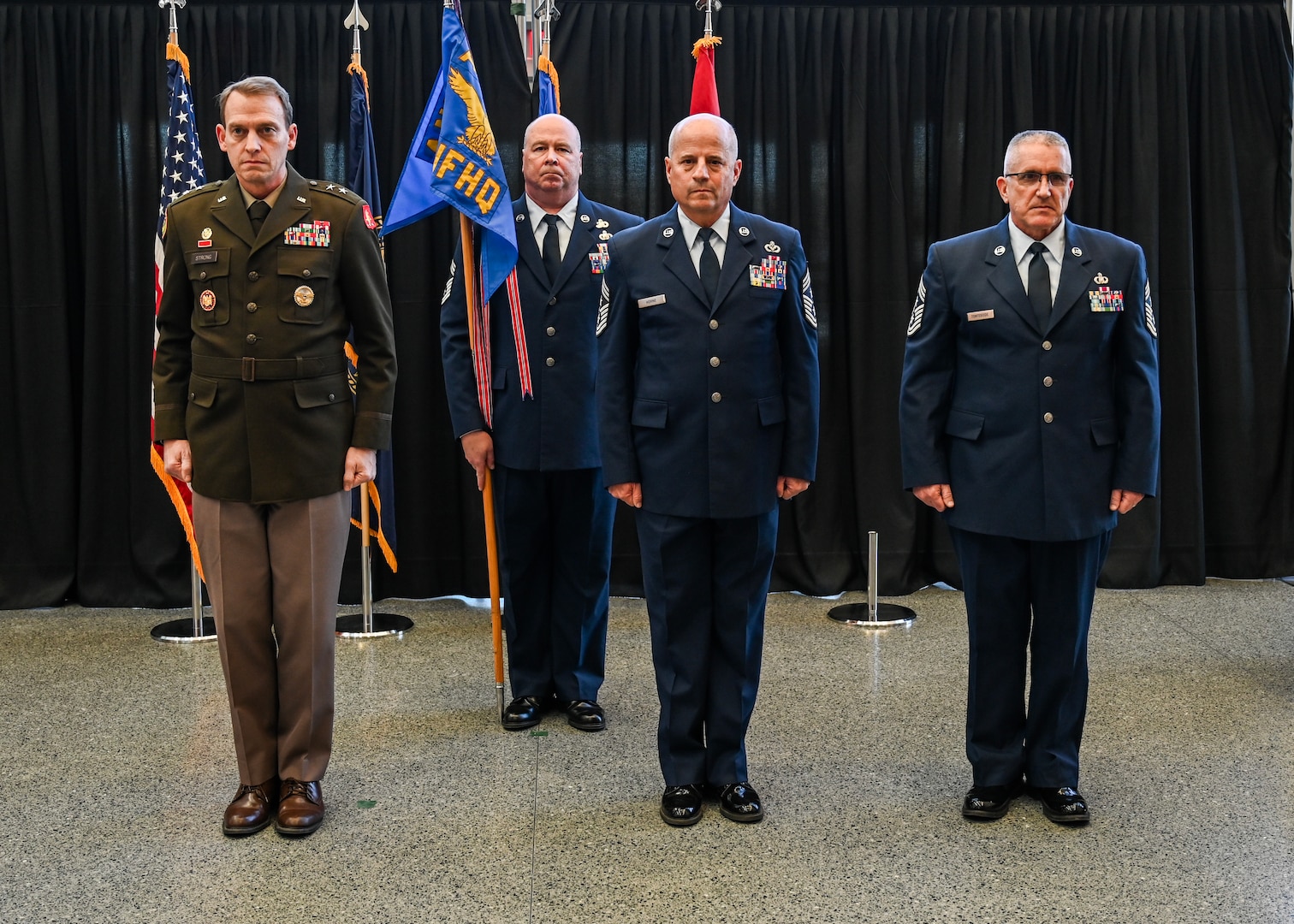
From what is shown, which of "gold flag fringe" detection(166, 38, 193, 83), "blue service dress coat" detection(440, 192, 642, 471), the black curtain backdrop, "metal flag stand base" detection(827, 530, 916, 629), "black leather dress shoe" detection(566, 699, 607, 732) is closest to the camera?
"blue service dress coat" detection(440, 192, 642, 471)

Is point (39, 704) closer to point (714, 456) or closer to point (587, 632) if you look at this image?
point (587, 632)

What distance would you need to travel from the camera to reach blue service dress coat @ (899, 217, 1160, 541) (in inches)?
106

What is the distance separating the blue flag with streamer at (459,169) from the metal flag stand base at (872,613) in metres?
2.16

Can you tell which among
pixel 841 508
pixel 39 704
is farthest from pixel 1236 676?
pixel 39 704

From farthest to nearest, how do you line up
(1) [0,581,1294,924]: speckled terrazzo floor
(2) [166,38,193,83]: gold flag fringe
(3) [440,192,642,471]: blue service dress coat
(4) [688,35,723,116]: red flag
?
(2) [166,38,193,83]: gold flag fringe, (4) [688,35,723,116]: red flag, (3) [440,192,642,471]: blue service dress coat, (1) [0,581,1294,924]: speckled terrazzo floor

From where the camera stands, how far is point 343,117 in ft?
16.7

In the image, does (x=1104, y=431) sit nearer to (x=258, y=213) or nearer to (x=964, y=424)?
(x=964, y=424)

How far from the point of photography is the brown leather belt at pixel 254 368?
2.66m

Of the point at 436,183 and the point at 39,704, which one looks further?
the point at 39,704

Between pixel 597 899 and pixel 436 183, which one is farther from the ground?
pixel 436 183

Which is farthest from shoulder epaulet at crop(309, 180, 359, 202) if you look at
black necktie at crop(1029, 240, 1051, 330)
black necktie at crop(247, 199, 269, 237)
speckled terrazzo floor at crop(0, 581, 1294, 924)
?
black necktie at crop(1029, 240, 1051, 330)

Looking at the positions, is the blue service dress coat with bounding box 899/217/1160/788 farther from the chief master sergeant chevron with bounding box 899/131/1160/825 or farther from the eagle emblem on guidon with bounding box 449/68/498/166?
the eagle emblem on guidon with bounding box 449/68/498/166

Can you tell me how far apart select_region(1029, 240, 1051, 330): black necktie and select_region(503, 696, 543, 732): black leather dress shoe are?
1835mm

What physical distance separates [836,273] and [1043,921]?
346cm
